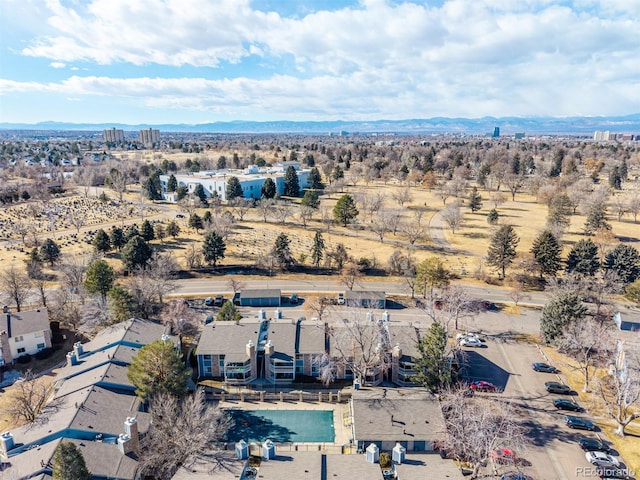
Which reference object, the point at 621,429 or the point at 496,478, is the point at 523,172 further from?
the point at 496,478

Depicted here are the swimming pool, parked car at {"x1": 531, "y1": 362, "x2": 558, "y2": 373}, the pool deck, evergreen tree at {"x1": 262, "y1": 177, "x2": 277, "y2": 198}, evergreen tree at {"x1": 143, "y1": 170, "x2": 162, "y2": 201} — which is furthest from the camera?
evergreen tree at {"x1": 143, "y1": 170, "x2": 162, "y2": 201}

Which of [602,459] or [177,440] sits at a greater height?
[177,440]

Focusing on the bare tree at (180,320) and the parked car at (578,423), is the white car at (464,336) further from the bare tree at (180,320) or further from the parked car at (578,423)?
the bare tree at (180,320)

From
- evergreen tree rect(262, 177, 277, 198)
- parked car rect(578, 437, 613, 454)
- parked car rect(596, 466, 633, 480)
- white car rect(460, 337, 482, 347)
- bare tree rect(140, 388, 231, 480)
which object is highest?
evergreen tree rect(262, 177, 277, 198)

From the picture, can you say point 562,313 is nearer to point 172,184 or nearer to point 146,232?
point 146,232

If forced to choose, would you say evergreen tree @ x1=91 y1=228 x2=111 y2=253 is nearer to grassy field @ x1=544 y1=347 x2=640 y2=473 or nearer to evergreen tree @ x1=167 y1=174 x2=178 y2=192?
evergreen tree @ x1=167 y1=174 x2=178 y2=192

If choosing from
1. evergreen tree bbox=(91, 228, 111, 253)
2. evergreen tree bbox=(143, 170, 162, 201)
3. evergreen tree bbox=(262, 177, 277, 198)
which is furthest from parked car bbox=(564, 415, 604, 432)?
evergreen tree bbox=(143, 170, 162, 201)

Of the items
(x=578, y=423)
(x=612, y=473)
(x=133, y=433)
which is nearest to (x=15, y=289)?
(x=133, y=433)

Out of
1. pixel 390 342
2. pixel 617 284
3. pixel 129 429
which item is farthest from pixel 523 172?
pixel 129 429
